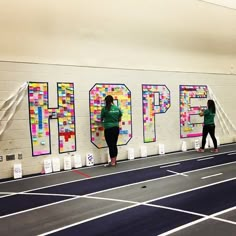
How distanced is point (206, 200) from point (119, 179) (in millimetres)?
1637

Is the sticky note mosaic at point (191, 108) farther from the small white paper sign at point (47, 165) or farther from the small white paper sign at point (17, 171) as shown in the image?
the small white paper sign at point (17, 171)

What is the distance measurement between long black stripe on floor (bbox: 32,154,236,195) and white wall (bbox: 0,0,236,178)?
113cm

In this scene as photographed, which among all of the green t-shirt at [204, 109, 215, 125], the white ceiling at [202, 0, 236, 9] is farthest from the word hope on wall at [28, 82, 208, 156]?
the white ceiling at [202, 0, 236, 9]

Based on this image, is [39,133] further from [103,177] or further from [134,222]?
[134,222]

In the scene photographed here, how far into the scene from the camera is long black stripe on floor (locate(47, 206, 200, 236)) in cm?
289

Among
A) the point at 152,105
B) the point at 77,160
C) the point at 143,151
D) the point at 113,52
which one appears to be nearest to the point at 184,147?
the point at 143,151

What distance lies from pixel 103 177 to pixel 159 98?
2834 millimetres

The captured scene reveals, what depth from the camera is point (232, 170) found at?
5.28m

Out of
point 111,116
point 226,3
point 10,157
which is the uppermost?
point 226,3

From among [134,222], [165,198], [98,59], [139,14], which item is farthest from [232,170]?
[139,14]

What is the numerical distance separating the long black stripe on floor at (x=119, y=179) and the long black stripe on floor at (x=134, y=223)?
108cm

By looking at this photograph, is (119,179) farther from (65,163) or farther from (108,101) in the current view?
(108,101)

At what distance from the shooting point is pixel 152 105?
6.92 meters

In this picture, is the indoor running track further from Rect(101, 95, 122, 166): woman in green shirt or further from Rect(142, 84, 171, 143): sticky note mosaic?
Rect(142, 84, 171, 143): sticky note mosaic
